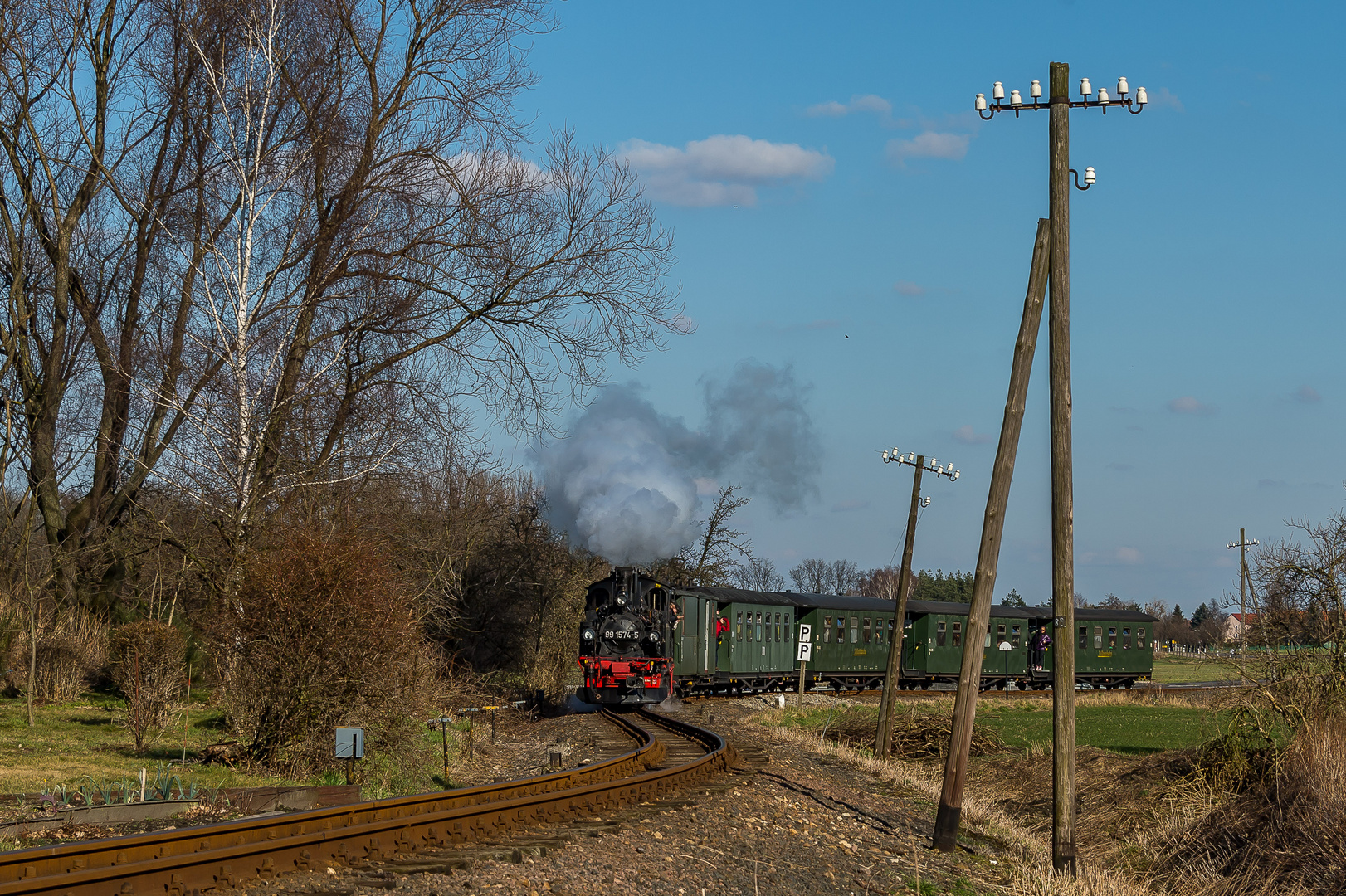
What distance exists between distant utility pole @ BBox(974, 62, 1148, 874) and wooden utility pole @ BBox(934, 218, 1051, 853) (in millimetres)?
240

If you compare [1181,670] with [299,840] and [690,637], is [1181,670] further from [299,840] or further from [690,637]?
[299,840]

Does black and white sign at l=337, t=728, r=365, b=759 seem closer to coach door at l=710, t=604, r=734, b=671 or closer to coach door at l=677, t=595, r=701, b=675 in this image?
coach door at l=677, t=595, r=701, b=675

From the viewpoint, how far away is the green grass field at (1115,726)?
82.4 feet

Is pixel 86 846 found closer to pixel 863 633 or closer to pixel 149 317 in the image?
pixel 149 317

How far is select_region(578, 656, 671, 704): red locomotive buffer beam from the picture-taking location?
25781mm

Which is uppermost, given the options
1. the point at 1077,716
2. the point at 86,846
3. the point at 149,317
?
the point at 149,317

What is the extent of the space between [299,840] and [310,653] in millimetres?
5819

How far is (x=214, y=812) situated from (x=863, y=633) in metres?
31.8

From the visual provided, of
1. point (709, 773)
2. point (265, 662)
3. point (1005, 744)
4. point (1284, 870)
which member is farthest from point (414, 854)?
point (1005, 744)

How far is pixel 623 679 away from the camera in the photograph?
25766 millimetres

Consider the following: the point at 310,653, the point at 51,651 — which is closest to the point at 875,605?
the point at 51,651

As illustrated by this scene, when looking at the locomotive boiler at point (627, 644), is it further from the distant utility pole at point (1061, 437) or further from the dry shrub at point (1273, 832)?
the distant utility pole at point (1061, 437)

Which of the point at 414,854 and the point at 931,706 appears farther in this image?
the point at 931,706

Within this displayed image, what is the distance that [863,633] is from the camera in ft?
130
